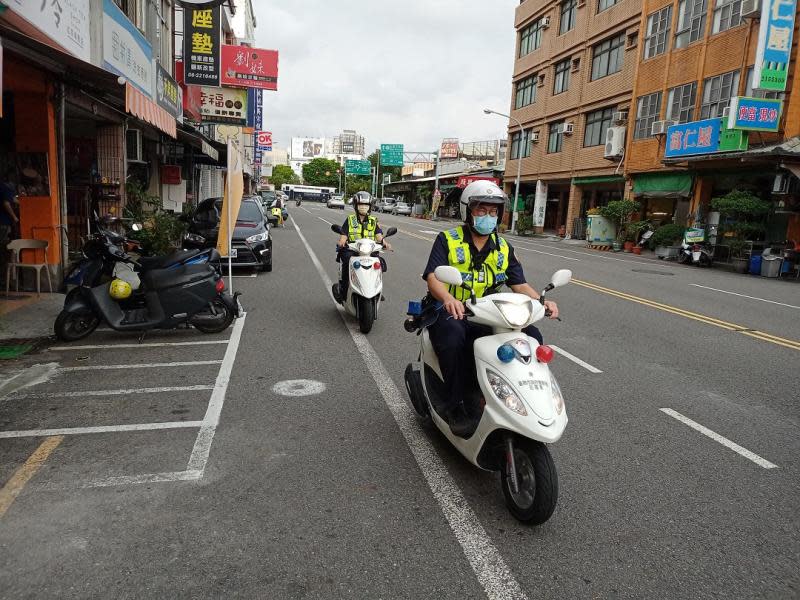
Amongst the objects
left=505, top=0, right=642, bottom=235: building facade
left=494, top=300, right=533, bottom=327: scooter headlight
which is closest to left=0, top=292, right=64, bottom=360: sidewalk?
left=494, top=300, right=533, bottom=327: scooter headlight

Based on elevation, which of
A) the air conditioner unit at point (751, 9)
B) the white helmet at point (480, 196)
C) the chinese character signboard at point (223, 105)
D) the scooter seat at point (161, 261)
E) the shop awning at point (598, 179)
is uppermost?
the air conditioner unit at point (751, 9)

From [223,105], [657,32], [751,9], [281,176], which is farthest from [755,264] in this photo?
[281,176]

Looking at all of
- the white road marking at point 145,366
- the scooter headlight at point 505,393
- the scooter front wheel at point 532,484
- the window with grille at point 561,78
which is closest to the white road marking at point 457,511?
the scooter front wheel at point 532,484

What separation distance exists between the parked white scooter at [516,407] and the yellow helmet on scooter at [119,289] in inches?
192

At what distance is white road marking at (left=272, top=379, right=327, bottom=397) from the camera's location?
5.46 metres

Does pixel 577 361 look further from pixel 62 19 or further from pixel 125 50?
pixel 125 50

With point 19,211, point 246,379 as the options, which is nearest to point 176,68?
point 19,211

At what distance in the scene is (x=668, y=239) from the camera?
24516mm

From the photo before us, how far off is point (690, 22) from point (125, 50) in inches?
955

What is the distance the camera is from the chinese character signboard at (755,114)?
805 inches

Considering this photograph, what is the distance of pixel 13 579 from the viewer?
9.05 feet

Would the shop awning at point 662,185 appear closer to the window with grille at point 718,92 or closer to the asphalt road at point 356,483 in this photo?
the window with grille at point 718,92

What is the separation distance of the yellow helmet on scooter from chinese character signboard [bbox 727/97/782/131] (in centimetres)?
2069

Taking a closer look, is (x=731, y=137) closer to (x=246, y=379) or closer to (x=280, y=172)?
(x=246, y=379)
